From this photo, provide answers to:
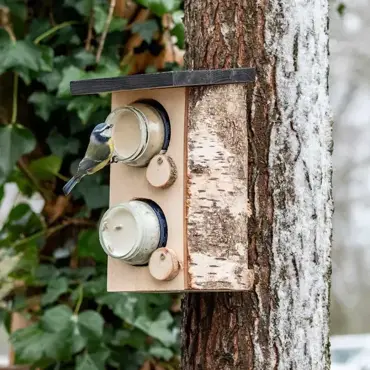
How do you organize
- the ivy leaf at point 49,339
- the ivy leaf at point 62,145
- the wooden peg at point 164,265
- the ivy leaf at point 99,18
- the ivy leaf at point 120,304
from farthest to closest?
the ivy leaf at point 62,145, the ivy leaf at point 99,18, the ivy leaf at point 120,304, the ivy leaf at point 49,339, the wooden peg at point 164,265

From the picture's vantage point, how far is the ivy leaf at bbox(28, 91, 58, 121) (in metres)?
2.88

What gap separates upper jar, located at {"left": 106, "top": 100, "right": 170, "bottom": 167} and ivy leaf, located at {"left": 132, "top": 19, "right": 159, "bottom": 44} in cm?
101

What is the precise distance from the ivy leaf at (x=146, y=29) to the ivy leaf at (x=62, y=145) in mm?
388

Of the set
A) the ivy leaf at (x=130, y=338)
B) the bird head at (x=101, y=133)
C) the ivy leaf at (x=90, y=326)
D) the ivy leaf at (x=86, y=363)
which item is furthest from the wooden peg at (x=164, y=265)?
the ivy leaf at (x=130, y=338)

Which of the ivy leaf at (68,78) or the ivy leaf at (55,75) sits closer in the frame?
the ivy leaf at (68,78)

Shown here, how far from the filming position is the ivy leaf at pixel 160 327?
9.11 feet

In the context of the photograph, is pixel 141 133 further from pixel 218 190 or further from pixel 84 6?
pixel 84 6

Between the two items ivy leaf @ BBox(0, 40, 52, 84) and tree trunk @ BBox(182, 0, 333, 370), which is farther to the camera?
ivy leaf @ BBox(0, 40, 52, 84)

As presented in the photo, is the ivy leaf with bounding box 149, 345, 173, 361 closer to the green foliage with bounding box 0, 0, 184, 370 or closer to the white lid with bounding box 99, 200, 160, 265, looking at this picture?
the green foliage with bounding box 0, 0, 184, 370

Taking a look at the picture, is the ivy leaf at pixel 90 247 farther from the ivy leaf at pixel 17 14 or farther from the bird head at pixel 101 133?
the bird head at pixel 101 133

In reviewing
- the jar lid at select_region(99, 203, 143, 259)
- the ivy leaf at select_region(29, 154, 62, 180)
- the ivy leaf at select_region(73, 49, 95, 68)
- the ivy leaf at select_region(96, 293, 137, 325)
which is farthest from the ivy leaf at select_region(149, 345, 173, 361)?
the jar lid at select_region(99, 203, 143, 259)

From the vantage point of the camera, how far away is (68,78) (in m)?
2.69

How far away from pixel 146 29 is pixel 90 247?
0.68 meters

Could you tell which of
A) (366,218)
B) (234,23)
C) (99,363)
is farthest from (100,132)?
(366,218)
